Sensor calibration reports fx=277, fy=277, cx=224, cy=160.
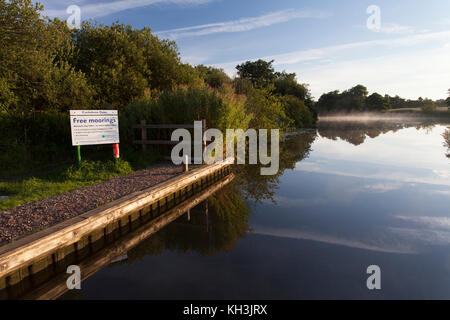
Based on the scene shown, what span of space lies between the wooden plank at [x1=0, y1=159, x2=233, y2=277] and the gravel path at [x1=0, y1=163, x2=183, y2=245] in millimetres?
340

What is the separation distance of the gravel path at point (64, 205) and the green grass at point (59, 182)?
0.31m

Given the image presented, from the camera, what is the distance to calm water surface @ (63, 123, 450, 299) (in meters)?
4.36

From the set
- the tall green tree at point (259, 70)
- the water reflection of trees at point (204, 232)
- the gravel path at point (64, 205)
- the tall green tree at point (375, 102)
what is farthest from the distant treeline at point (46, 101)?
the tall green tree at point (375, 102)

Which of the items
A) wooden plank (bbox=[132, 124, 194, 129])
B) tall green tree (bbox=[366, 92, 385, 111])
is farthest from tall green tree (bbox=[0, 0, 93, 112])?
tall green tree (bbox=[366, 92, 385, 111])

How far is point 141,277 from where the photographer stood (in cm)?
469

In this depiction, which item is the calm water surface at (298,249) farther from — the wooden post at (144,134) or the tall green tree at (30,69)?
the tall green tree at (30,69)

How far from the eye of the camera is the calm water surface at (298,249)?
171 inches

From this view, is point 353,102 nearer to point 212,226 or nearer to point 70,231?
point 212,226

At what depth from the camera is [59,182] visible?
7.81 metres

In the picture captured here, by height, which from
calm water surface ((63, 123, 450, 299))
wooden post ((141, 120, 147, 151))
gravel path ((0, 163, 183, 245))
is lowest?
calm water surface ((63, 123, 450, 299))

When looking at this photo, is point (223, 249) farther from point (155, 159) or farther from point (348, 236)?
point (155, 159)

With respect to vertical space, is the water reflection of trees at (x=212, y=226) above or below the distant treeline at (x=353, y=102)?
below

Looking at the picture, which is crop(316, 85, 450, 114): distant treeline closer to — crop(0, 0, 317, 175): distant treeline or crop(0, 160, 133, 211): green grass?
crop(0, 0, 317, 175): distant treeline

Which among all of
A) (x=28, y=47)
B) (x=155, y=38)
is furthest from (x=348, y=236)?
(x=155, y=38)
